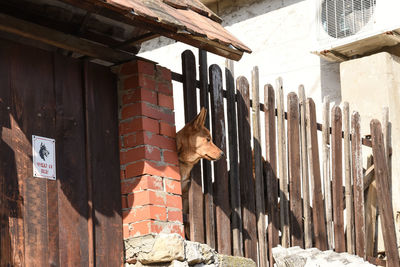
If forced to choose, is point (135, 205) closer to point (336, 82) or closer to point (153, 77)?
point (153, 77)

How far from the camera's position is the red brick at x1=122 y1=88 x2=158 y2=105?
18.9ft

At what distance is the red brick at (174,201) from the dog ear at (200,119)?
55cm

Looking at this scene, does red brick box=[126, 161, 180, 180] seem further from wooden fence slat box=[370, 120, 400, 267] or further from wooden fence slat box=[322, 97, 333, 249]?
wooden fence slat box=[370, 120, 400, 267]

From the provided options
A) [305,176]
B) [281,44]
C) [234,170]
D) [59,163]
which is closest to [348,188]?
[305,176]

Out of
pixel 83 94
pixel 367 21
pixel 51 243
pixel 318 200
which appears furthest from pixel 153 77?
pixel 367 21

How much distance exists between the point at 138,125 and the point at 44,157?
0.83m

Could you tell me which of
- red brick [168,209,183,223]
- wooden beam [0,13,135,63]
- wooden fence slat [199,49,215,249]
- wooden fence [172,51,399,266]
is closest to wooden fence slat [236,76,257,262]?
wooden fence [172,51,399,266]

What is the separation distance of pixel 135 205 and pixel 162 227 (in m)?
0.24

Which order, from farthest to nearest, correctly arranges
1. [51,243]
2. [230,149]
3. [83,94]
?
[230,149]
[83,94]
[51,243]

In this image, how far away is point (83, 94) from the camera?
5.56m

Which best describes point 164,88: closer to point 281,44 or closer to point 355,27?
point 355,27

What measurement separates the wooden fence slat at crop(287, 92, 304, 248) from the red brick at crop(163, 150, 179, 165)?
1.87 metres

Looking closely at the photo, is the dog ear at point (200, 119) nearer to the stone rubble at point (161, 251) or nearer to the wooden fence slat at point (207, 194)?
the wooden fence slat at point (207, 194)

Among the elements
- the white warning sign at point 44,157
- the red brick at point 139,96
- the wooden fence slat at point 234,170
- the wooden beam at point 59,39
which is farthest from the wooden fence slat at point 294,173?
the white warning sign at point 44,157
